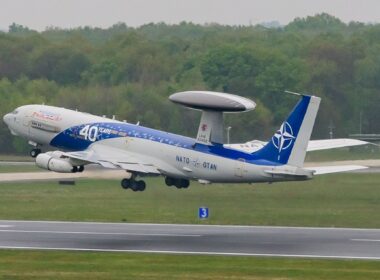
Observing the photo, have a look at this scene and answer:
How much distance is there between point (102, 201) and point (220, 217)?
10.7 metres

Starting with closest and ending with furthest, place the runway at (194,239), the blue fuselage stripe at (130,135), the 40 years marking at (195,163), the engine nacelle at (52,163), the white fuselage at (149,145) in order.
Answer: the runway at (194,239) → the white fuselage at (149,145) → the blue fuselage stripe at (130,135) → the 40 years marking at (195,163) → the engine nacelle at (52,163)

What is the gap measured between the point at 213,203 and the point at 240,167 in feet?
22.5

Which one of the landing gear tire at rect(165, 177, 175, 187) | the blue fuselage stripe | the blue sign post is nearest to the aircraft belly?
the blue fuselage stripe

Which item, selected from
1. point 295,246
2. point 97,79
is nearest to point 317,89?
point 97,79

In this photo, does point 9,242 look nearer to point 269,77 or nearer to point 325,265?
point 325,265

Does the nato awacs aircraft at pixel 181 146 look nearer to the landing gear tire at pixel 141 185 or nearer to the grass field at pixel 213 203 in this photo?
the landing gear tire at pixel 141 185

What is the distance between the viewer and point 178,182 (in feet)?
295

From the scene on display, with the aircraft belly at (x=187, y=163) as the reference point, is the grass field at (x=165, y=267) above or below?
below

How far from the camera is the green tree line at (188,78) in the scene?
126 meters

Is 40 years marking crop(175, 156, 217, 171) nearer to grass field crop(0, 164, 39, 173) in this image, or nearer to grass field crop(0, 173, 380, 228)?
grass field crop(0, 173, 380, 228)

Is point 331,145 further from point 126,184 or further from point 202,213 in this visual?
point 126,184

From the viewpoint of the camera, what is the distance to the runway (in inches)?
2758

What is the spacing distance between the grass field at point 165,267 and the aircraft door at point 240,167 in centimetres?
1563

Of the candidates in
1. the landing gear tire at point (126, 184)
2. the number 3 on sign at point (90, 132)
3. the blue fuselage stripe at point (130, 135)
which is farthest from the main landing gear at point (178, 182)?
the number 3 on sign at point (90, 132)
